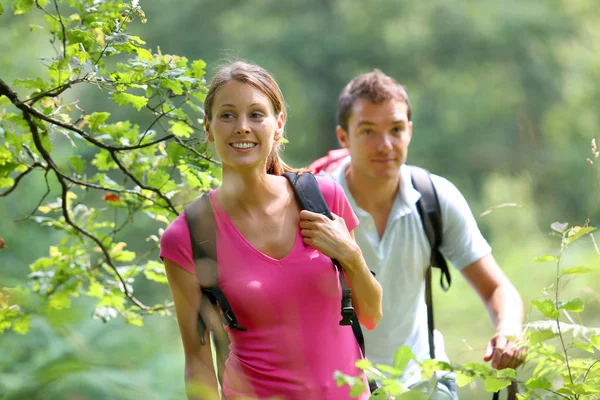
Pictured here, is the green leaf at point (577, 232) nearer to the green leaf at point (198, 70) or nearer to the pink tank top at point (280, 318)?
the pink tank top at point (280, 318)

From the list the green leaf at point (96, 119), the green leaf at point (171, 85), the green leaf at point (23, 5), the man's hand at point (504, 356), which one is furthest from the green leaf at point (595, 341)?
the green leaf at point (23, 5)

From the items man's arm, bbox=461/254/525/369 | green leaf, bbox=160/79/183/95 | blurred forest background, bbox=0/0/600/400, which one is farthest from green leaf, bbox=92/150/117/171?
blurred forest background, bbox=0/0/600/400

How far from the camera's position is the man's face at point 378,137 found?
3.52 metres

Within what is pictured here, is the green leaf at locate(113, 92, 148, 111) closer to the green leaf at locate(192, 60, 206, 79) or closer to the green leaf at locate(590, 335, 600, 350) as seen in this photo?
the green leaf at locate(192, 60, 206, 79)

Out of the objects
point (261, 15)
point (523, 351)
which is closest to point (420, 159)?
point (261, 15)

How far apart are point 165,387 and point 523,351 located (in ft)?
5.22

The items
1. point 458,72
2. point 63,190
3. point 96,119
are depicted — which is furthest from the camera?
point 458,72

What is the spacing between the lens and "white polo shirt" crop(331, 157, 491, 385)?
333 centimetres

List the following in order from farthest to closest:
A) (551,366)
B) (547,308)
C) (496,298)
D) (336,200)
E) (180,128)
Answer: (496,298), (180,128), (336,200), (551,366), (547,308)

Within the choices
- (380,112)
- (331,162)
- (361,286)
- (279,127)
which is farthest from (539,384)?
(331,162)

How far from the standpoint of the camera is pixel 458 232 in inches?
133

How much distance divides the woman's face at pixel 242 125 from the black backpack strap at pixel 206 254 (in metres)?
0.19

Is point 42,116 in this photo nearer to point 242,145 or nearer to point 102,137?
point 102,137

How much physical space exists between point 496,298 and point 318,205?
4.04 feet
